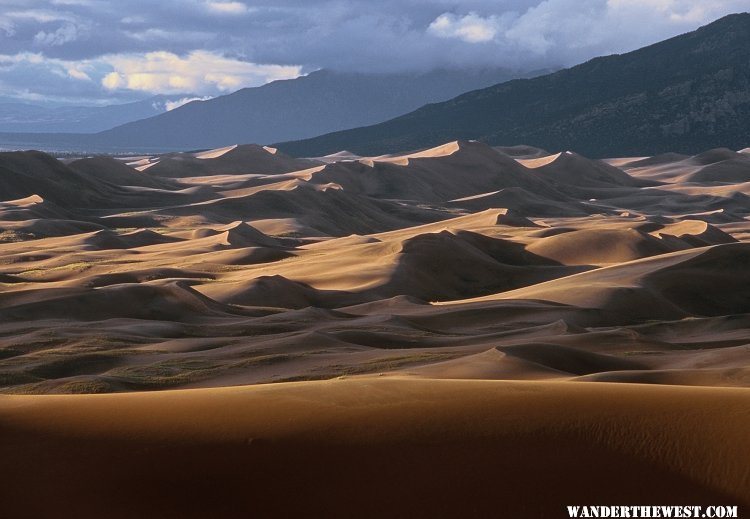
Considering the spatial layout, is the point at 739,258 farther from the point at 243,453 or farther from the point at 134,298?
the point at 243,453

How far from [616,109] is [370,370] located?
152 m

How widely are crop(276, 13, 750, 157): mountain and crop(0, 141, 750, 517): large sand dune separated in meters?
105

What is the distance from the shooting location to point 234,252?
36.6 metres

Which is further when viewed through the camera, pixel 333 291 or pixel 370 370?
pixel 333 291

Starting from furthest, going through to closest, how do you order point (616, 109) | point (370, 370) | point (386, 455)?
point (616, 109)
point (370, 370)
point (386, 455)

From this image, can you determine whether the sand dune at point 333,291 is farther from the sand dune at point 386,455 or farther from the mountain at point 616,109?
the mountain at point 616,109

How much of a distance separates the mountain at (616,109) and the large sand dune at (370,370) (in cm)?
10468

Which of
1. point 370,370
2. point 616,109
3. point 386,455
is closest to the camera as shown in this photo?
point 386,455

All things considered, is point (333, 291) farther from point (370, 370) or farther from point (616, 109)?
point (616, 109)

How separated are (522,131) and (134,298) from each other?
148m

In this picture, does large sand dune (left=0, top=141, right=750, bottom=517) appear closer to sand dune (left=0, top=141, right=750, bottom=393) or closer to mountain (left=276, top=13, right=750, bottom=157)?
sand dune (left=0, top=141, right=750, bottom=393)

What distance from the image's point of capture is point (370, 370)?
14414mm

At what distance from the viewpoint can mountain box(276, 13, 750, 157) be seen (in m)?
149

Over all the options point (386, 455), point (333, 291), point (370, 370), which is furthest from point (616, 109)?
point (386, 455)
